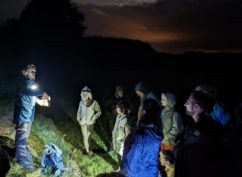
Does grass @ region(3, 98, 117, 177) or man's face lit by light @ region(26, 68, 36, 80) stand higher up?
man's face lit by light @ region(26, 68, 36, 80)

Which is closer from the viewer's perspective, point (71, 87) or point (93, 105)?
point (93, 105)

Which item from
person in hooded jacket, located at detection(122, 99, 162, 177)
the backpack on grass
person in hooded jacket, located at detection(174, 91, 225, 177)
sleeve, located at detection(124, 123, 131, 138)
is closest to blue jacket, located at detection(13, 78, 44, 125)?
the backpack on grass

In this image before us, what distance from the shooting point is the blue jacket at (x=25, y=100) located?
330 inches

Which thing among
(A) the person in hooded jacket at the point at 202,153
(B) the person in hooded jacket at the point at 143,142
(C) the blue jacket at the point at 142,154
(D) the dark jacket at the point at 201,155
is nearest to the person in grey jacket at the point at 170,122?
(C) the blue jacket at the point at 142,154

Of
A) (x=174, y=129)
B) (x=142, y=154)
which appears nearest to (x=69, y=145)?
(x=174, y=129)

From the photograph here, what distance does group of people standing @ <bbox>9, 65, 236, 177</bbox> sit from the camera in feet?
15.2

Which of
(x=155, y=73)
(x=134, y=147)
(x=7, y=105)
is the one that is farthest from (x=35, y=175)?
(x=155, y=73)

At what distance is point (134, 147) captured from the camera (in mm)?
5746

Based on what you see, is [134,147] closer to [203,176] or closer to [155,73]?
[203,176]

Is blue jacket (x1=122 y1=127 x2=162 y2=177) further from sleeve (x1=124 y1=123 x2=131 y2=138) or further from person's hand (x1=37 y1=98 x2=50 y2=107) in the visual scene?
person's hand (x1=37 y1=98 x2=50 y2=107)

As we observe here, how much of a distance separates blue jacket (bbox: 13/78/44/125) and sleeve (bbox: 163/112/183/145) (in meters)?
2.77

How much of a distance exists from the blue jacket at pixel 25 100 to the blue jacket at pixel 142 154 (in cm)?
316

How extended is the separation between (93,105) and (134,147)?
4.48m

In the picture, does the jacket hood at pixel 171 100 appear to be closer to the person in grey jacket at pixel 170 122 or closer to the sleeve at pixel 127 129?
the person in grey jacket at pixel 170 122
